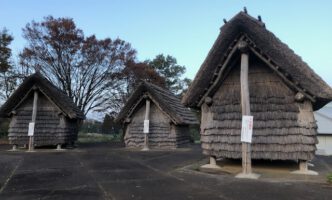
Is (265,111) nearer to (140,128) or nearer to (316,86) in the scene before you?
(316,86)

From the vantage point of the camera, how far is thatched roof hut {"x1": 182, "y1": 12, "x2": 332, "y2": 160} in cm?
1016

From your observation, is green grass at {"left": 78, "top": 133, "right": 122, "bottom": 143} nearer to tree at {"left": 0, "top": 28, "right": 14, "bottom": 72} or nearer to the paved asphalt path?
tree at {"left": 0, "top": 28, "right": 14, "bottom": 72}

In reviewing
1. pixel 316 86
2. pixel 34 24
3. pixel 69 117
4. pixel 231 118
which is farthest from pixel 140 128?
pixel 34 24

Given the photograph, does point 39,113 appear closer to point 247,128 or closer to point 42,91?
point 42,91

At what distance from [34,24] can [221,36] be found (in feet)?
72.7

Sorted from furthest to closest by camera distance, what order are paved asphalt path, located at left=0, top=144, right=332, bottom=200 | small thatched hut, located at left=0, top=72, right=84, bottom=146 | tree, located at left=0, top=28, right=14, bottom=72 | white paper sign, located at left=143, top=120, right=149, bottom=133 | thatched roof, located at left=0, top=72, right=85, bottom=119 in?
tree, located at left=0, top=28, right=14, bottom=72 → white paper sign, located at left=143, top=120, right=149, bottom=133 → small thatched hut, located at left=0, top=72, right=84, bottom=146 → thatched roof, located at left=0, top=72, right=85, bottom=119 → paved asphalt path, located at left=0, top=144, right=332, bottom=200

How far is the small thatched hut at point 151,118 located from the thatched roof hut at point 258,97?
833 centimetres

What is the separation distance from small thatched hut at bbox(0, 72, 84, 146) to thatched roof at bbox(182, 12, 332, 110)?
10.0 metres

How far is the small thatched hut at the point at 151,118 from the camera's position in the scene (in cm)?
2006

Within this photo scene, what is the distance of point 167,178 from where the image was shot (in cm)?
924

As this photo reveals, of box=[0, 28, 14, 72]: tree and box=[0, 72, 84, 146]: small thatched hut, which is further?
box=[0, 28, 14, 72]: tree

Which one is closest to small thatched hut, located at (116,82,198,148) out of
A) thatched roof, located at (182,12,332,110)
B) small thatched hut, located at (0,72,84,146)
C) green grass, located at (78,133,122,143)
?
small thatched hut, located at (0,72,84,146)

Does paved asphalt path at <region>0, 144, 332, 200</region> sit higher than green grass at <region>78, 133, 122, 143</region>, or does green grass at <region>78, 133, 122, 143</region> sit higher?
green grass at <region>78, 133, 122, 143</region>

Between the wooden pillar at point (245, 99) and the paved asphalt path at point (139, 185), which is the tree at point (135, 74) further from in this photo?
the wooden pillar at point (245, 99)
